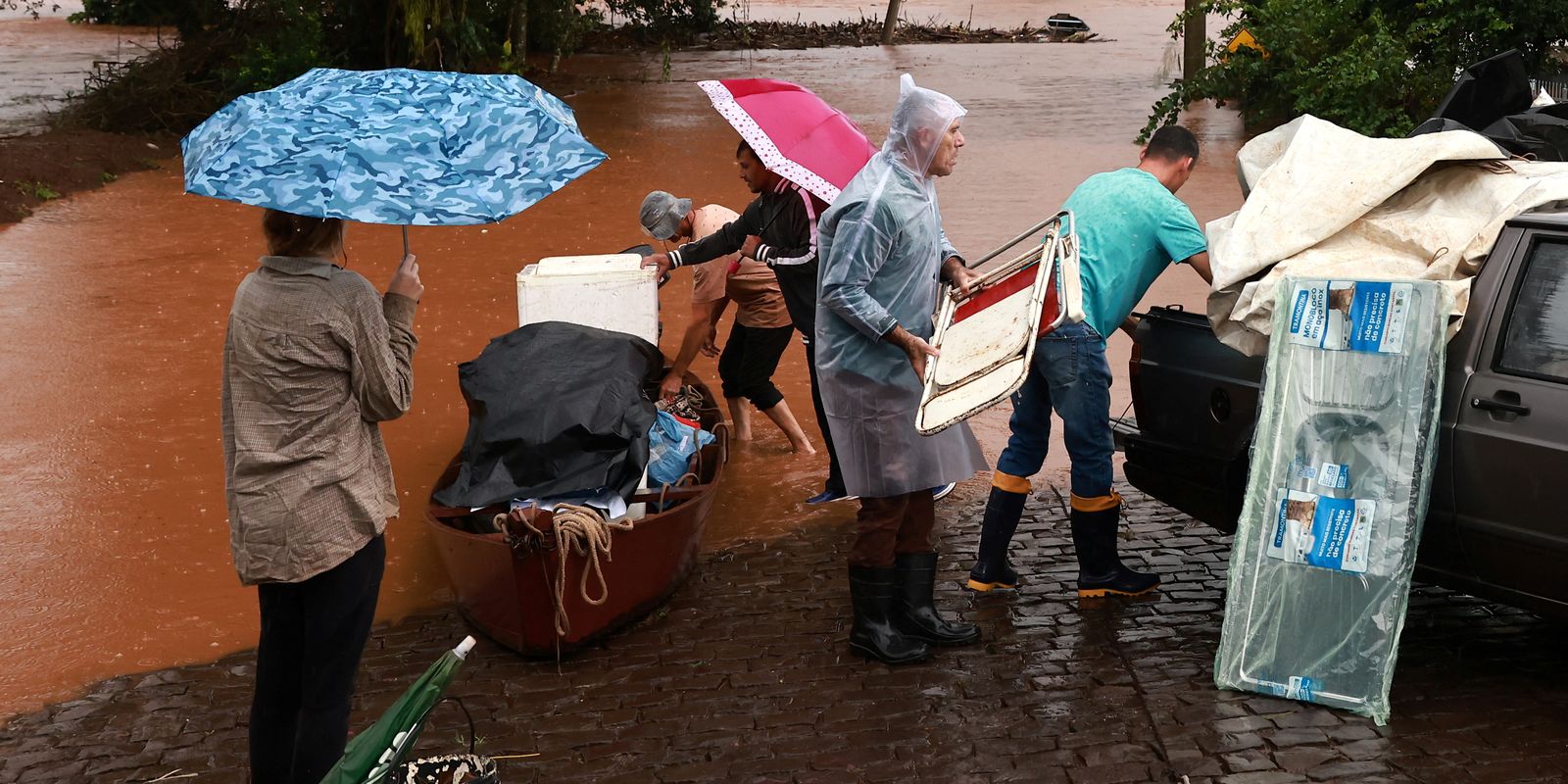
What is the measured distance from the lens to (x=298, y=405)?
4023mm

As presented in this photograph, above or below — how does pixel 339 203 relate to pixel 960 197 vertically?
above

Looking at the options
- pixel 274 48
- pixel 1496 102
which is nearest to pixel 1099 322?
pixel 1496 102

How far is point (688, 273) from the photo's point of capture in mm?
13125

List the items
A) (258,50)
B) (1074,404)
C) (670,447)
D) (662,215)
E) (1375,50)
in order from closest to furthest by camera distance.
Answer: (1074,404) < (670,447) < (662,215) < (1375,50) < (258,50)

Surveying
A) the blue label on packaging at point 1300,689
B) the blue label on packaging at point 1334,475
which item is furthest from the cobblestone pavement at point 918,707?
the blue label on packaging at point 1334,475

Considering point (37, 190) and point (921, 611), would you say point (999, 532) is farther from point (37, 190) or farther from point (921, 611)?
point (37, 190)

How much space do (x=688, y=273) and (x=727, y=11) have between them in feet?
85.2

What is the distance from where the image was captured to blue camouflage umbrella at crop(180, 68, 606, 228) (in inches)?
152

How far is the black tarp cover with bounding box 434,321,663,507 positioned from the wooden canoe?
0.16 m

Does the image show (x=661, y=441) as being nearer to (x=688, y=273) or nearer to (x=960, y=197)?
(x=688, y=273)

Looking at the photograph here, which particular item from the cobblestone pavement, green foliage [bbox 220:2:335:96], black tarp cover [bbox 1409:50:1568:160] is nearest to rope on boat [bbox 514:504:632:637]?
the cobblestone pavement

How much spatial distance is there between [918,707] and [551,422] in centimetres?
195

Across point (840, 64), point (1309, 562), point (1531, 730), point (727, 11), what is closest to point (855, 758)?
point (1309, 562)

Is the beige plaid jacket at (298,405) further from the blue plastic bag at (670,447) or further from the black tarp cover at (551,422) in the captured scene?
the blue plastic bag at (670,447)
